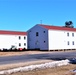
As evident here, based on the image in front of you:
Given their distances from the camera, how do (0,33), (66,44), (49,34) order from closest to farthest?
1. (49,34)
2. (66,44)
3. (0,33)

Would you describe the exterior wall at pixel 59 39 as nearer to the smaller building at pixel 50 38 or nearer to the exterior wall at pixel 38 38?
the smaller building at pixel 50 38

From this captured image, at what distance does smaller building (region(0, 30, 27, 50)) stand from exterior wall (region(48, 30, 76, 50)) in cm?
1568

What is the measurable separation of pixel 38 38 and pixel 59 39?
5.36m

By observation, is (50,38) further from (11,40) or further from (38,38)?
(11,40)

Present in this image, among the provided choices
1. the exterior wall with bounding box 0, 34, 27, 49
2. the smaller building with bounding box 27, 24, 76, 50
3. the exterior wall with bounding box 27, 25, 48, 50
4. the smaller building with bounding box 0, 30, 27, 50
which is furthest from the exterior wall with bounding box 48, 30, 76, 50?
the exterior wall with bounding box 0, 34, 27, 49

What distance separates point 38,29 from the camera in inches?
2408

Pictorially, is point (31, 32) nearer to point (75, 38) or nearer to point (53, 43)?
point (53, 43)

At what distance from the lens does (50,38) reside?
57.8m

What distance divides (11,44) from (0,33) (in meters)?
5.20

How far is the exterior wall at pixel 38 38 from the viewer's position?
193ft

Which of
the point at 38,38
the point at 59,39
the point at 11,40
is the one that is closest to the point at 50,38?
the point at 59,39

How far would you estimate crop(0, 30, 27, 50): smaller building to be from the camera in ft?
234

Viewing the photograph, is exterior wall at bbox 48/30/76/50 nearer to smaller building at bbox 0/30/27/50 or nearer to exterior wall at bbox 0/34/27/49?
smaller building at bbox 0/30/27/50

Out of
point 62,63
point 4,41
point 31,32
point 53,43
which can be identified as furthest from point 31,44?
point 62,63
